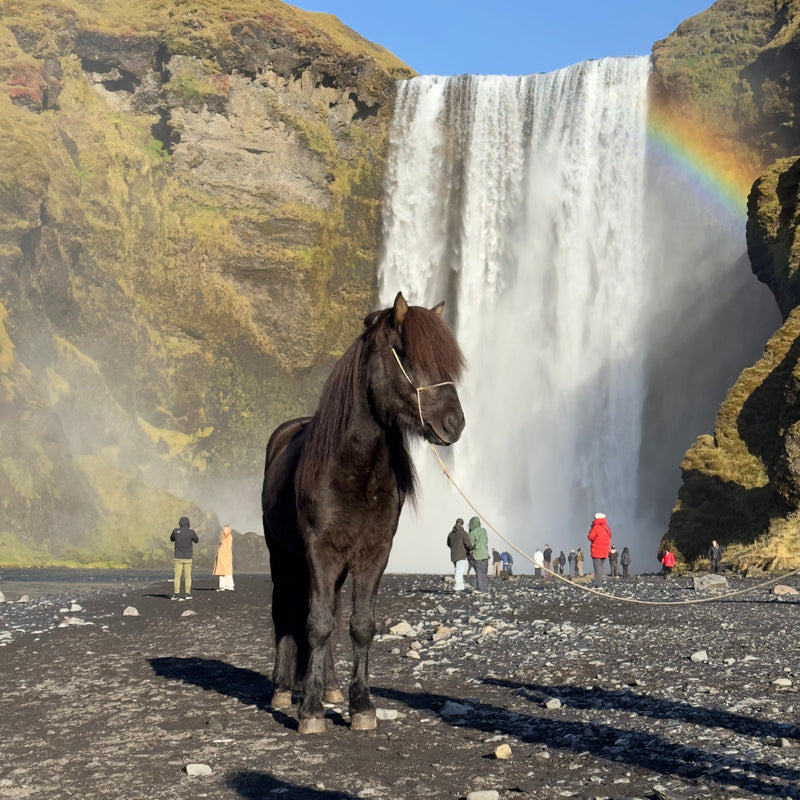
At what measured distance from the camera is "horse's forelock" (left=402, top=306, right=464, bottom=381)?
28.1 feet

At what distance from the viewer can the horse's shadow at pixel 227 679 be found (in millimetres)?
9789

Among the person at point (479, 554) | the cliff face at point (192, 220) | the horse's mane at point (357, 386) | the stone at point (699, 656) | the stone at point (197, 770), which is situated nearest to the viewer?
the stone at point (197, 770)

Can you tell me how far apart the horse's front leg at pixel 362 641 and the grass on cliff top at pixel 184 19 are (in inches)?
2703

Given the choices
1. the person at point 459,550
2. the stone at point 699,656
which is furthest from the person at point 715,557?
the stone at point 699,656

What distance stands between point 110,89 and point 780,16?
147 ft

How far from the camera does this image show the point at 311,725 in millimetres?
8609

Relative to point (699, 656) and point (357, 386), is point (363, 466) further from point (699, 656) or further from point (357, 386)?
point (699, 656)

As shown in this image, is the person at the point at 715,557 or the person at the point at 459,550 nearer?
the person at the point at 459,550

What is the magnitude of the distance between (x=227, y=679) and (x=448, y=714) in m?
3.77

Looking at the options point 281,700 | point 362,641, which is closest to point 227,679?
point 281,700

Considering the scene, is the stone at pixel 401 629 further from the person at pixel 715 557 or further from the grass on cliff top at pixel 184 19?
the grass on cliff top at pixel 184 19

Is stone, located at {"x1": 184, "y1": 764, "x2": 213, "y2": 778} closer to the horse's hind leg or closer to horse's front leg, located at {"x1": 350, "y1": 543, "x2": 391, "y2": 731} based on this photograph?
horse's front leg, located at {"x1": 350, "y1": 543, "x2": 391, "y2": 731}

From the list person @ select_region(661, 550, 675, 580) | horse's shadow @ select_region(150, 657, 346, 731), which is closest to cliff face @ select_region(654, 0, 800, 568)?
person @ select_region(661, 550, 675, 580)

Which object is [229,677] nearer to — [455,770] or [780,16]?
[455,770]
